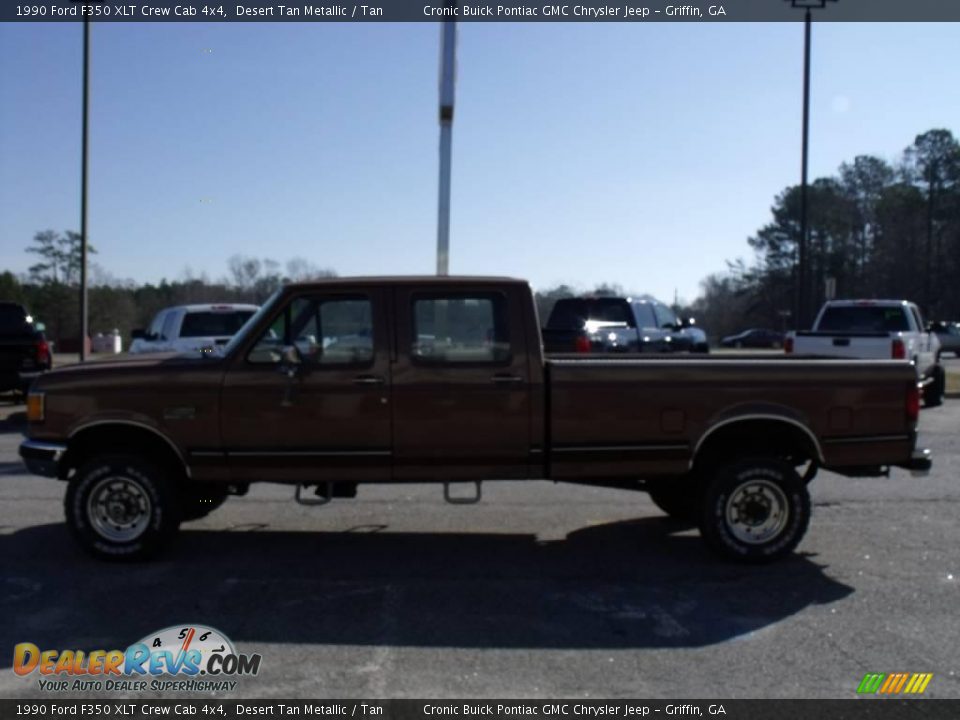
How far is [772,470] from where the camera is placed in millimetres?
6531

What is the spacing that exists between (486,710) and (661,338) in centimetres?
1287

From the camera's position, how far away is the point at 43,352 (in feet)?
56.3

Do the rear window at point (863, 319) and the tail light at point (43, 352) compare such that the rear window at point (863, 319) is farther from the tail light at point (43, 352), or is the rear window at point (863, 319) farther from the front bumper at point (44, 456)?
the tail light at point (43, 352)

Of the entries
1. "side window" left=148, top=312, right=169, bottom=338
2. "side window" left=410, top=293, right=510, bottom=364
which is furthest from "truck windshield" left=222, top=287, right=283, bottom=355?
"side window" left=148, top=312, right=169, bottom=338

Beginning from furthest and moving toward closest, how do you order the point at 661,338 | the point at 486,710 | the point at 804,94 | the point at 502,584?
the point at 804,94
the point at 661,338
the point at 502,584
the point at 486,710

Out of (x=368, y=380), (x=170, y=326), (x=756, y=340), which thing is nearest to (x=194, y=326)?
(x=170, y=326)

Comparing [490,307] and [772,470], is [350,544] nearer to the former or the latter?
[490,307]

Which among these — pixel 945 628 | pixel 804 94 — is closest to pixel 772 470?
pixel 945 628

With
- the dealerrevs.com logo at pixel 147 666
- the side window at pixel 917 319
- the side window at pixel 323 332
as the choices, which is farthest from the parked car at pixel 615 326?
the dealerrevs.com logo at pixel 147 666

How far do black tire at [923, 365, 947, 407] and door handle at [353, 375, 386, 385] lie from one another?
47.2 ft

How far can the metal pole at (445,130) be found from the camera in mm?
11398

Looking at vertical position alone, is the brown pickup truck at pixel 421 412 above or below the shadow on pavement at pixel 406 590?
above

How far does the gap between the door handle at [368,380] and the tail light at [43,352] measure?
508 inches

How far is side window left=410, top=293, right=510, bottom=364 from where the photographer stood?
6445 millimetres
